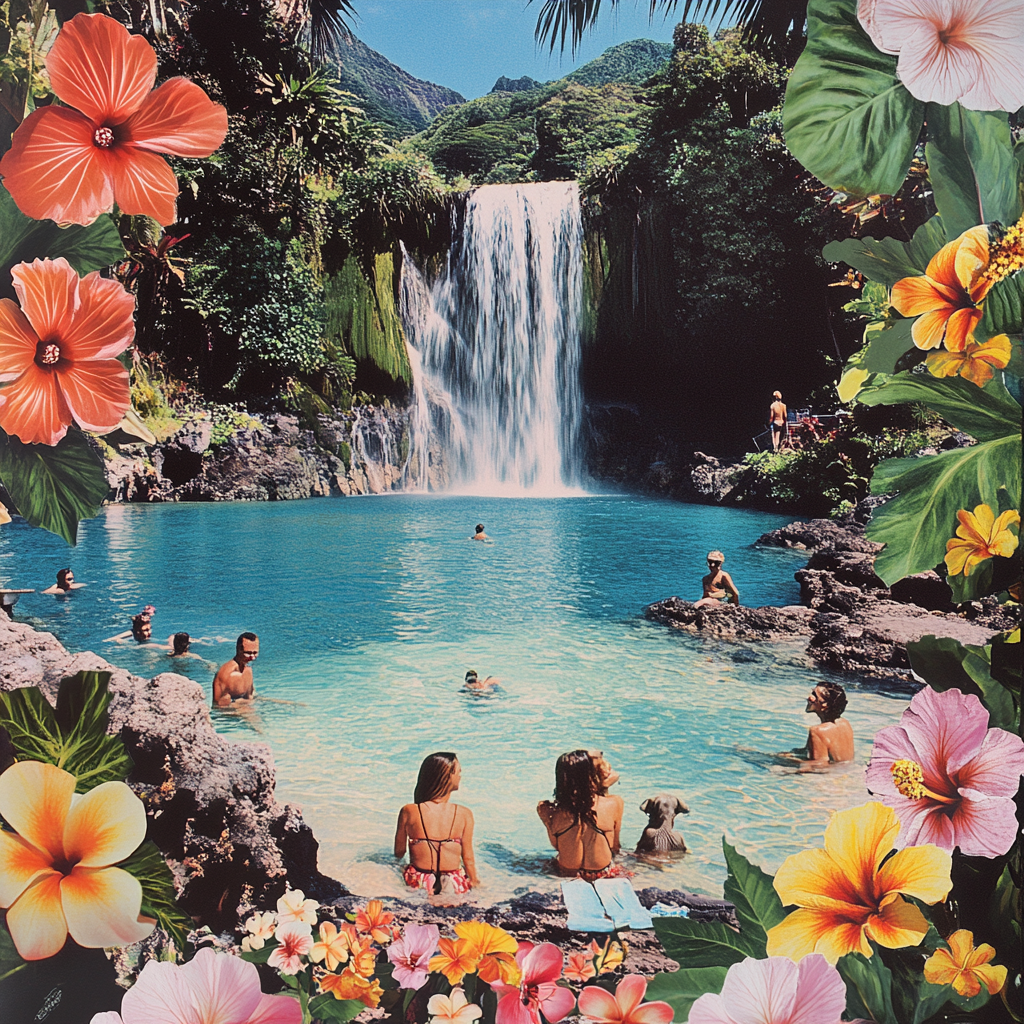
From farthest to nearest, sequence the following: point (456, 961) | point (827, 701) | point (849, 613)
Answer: point (849, 613) < point (827, 701) < point (456, 961)

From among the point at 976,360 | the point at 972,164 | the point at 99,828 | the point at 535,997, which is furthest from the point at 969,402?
the point at 99,828

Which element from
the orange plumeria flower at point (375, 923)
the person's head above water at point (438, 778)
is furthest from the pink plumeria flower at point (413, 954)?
the person's head above water at point (438, 778)

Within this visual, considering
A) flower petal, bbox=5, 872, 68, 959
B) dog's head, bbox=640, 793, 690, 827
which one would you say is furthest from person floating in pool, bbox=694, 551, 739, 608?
flower petal, bbox=5, 872, 68, 959

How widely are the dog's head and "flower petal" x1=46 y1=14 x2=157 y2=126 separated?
3.40ft

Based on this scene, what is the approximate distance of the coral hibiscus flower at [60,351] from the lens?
2.67ft

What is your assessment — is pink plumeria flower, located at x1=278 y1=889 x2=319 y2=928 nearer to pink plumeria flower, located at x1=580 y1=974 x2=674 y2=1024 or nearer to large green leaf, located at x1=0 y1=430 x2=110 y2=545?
pink plumeria flower, located at x1=580 y1=974 x2=674 y2=1024

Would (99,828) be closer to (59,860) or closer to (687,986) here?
(59,860)

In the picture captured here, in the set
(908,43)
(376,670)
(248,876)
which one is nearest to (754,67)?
(908,43)

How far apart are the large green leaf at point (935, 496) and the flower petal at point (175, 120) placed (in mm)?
854

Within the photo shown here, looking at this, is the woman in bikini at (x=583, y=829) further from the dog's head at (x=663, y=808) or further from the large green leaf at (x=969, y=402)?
the large green leaf at (x=969, y=402)

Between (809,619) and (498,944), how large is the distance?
0.79 m

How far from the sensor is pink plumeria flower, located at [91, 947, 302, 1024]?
820 millimetres

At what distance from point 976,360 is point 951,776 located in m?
0.45

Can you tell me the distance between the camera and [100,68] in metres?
0.81
